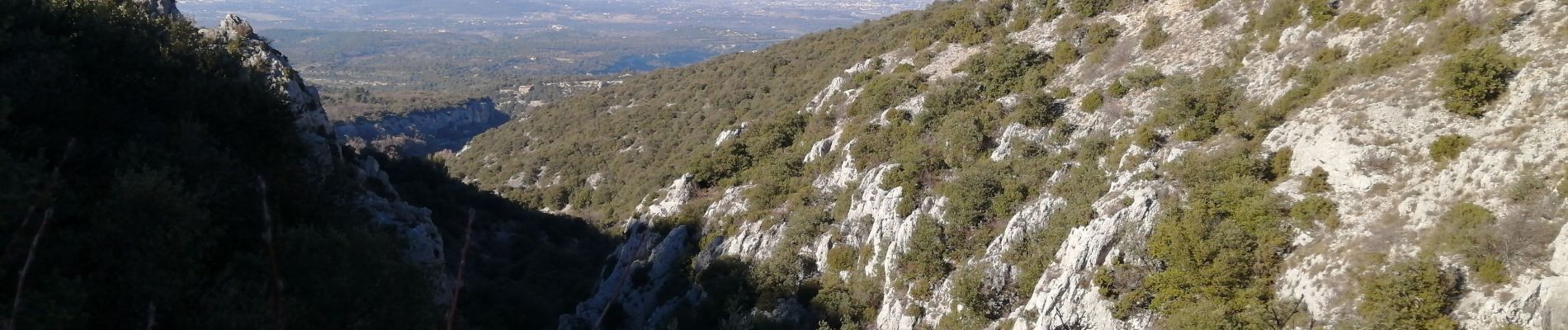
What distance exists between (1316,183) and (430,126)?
11260 centimetres

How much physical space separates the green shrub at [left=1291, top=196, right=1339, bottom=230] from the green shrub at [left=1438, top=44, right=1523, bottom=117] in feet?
10.0

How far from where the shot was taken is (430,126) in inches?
4065

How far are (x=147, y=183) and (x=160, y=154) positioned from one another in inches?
104

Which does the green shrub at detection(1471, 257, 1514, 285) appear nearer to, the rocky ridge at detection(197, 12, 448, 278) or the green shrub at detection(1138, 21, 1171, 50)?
the green shrub at detection(1138, 21, 1171, 50)

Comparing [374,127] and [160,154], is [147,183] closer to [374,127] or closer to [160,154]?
[160,154]

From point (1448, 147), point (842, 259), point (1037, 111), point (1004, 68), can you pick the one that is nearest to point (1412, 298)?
point (1448, 147)

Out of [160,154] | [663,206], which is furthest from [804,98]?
[160,154]

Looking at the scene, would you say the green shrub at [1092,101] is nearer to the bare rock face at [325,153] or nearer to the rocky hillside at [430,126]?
the bare rock face at [325,153]

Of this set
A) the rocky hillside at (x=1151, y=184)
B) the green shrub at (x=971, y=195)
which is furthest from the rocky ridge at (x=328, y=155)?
the green shrub at (x=971, y=195)

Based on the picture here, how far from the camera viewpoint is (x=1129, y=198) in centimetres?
1491

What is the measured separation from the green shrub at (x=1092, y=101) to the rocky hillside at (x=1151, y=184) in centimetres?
23

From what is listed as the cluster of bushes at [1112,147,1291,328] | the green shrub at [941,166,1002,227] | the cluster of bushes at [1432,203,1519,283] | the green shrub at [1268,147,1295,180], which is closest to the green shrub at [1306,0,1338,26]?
the green shrub at [1268,147,1295,180]

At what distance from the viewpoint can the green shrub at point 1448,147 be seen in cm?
1172

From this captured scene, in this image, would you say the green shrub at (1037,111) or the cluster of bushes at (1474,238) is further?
the green shrub at (1037,111)
